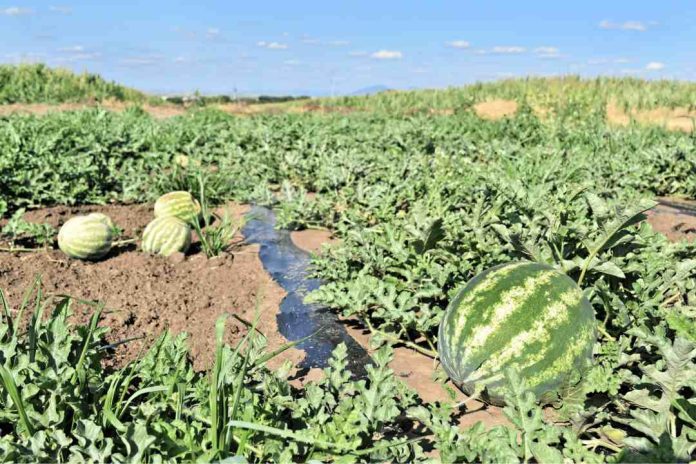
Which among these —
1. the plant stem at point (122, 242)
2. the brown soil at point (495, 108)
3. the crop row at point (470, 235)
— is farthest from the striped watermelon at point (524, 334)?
the brown soil at point (495, 108)

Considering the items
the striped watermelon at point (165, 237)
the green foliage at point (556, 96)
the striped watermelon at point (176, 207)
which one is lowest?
the striped watermelon at point (165, 237)

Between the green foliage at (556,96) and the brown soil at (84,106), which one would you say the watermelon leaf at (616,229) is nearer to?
the green foliage at (556,96)

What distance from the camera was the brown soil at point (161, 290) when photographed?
3152 mm

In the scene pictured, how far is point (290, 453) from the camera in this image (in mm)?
1780

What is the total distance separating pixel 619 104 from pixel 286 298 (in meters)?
18.9

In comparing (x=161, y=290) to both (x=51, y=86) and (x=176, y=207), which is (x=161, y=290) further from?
(x=51, y=86)

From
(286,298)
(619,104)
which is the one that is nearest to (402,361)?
(286,298)

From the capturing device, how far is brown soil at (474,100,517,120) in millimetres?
20156

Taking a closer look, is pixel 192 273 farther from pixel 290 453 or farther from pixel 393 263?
pixel 290 453

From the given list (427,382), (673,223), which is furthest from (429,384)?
(673,223)

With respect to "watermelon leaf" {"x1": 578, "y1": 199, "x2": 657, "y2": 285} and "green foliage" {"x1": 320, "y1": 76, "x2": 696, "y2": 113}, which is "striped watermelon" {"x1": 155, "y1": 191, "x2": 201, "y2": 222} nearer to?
"watermelon leaf" {"x1": 578, "y1": 199, "x2": 657, "y2": 285}

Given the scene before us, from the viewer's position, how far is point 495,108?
20.9 m

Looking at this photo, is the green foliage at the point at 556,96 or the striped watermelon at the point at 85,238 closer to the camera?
the striped watermelon at the point at 85,238

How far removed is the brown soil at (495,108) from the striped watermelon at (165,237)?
16891 mm
